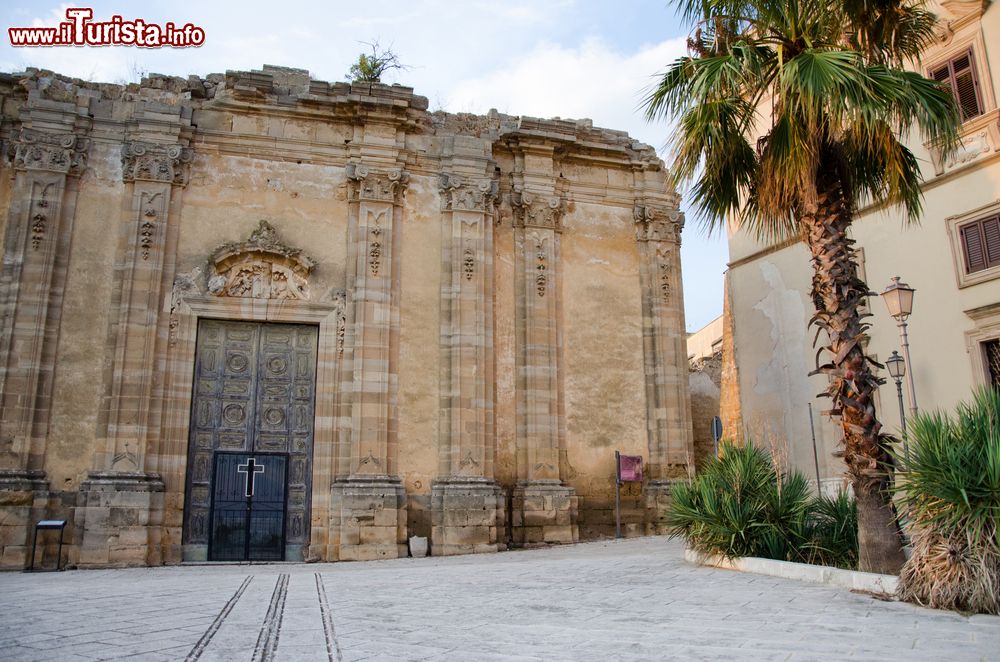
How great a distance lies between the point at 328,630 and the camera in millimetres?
6043

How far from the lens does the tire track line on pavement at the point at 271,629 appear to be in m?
5.18

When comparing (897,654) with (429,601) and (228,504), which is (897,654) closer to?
(429,601)

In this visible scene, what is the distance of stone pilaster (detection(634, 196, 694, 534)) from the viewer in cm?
1590

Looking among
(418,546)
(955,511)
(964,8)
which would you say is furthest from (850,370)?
(964,8)

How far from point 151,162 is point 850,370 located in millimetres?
12002

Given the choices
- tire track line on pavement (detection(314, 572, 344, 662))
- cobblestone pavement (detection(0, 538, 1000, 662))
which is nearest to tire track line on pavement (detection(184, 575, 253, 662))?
cobblestone pavement (detection(0, 538, 1000, 662))

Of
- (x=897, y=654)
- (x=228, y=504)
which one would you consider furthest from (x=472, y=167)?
(x=897, y=654)

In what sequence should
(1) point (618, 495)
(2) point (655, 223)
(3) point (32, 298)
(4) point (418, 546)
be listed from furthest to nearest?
(2) point (655, 223) → (1) point (618, 495) → (4) point (418, 546) → (3) point (32, 298)

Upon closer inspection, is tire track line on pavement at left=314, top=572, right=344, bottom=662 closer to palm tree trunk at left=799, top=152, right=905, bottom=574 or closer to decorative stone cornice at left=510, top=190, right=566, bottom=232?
palm tree trunk at left=799, top=152, right=905, bottom=574

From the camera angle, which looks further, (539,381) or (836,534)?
(539,381)

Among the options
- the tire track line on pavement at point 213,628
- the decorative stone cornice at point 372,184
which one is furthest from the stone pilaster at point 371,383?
the tire track line on pavement at point 213,628

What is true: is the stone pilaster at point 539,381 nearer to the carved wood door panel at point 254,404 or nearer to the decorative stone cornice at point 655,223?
the decorative stone cornice at point 655,223

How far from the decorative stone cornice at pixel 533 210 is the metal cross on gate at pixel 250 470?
22.4 ft

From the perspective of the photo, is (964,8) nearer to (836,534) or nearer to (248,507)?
(836,534)
